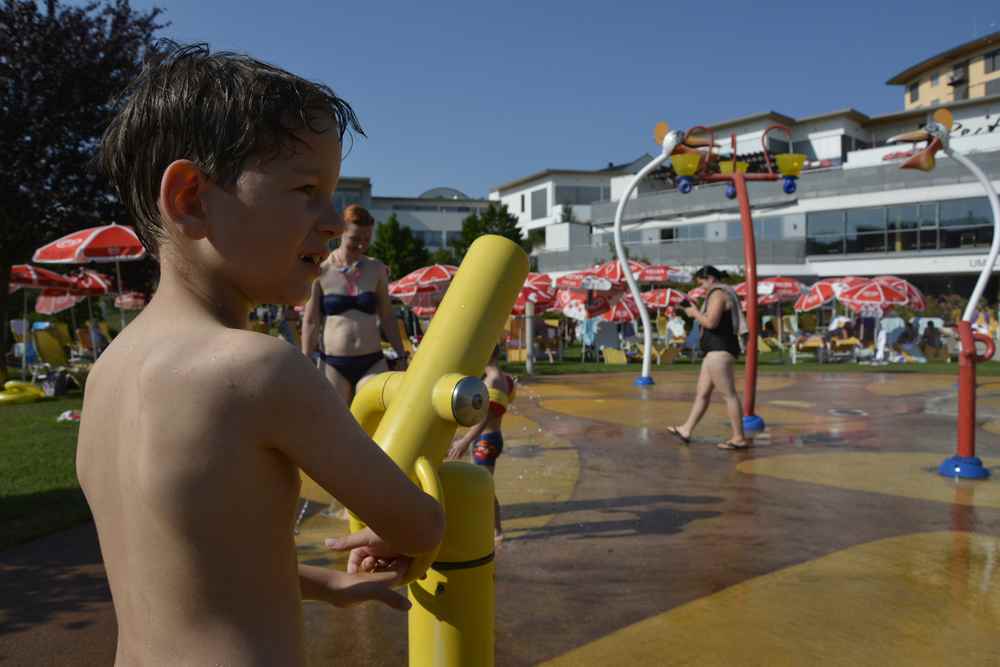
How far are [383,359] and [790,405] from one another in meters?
7.75

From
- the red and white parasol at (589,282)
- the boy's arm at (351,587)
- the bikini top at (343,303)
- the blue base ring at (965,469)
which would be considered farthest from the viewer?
the red and white parasol at (589,282)

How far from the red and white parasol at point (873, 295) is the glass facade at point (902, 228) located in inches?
576

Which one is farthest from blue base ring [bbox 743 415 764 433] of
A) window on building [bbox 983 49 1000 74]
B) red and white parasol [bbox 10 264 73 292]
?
window on building [bbox 983 49 1000 74]

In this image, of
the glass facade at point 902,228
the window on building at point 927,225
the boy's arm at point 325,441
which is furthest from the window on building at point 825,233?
the boy's arm at point 325,441

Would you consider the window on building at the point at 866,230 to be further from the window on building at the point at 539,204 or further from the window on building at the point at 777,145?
the window on building at the point at 539,204

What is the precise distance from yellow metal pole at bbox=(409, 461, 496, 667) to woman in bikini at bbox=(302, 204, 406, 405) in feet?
11.6

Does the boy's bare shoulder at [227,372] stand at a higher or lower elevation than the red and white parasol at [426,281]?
lower

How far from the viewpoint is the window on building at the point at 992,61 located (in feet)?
153

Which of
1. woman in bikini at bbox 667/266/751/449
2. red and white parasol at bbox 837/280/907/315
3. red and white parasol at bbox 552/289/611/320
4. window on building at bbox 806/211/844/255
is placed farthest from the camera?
window on building at bbox 806/211/844/255

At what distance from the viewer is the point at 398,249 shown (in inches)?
1978

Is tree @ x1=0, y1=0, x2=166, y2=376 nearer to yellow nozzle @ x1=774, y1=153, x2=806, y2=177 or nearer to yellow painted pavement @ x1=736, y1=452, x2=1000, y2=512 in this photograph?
yellow nozzle @ x1=774, y1=153, x2=806, y2=177

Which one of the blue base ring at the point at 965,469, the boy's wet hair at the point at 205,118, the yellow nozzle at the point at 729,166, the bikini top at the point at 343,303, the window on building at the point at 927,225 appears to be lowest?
the blue base ring at the point at 965,469

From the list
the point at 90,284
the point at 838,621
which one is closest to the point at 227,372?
the point at 838,621

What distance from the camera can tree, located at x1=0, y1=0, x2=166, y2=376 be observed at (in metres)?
12.7
